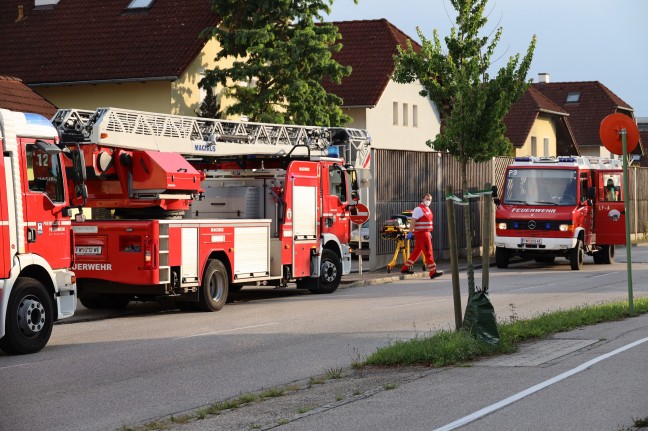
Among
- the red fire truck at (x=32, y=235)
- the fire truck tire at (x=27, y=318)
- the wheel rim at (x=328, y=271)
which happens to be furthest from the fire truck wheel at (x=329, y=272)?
the fire truck tire at (x=27, y=318)

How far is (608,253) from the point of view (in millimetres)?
33750

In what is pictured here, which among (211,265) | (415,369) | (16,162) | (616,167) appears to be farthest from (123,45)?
(415,369)

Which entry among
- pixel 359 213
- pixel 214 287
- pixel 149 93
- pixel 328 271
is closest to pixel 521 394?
pixel 214 287

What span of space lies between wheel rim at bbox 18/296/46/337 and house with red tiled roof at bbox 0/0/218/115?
24.7 m

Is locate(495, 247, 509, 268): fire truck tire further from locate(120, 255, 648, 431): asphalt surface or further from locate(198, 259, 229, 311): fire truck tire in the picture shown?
locate(120, 255, 648, 431): asphalt surface

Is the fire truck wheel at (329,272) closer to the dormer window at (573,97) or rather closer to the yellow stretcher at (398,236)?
the yellow stretcher at (398,236)

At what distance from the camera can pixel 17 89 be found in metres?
33.6

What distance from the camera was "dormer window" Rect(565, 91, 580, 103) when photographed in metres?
87.6

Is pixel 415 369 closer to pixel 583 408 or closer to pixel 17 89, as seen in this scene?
pixel 583 408

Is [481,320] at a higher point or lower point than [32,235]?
lower

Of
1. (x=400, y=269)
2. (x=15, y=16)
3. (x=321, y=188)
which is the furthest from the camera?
(x=15, y=16)

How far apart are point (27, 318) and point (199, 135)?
7.66m

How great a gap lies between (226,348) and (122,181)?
5476 millimetres

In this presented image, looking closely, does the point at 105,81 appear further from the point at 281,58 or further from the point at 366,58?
the point at 366,58
